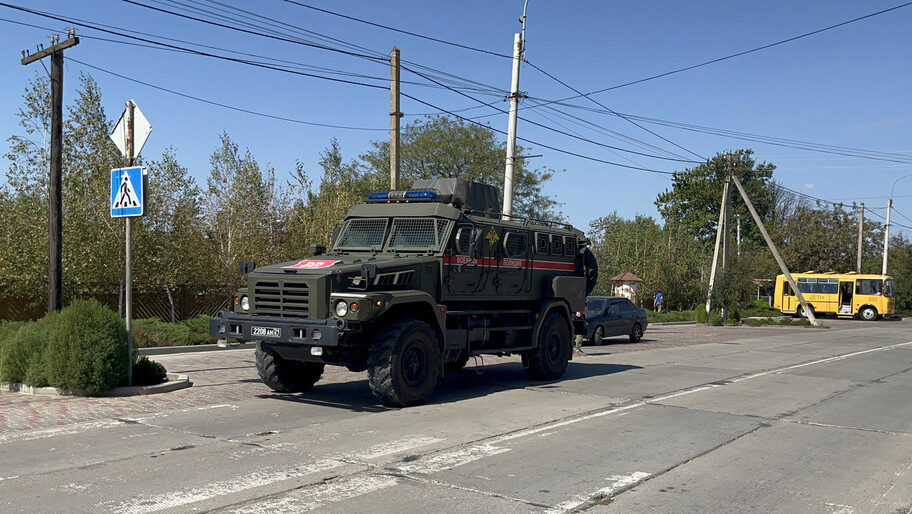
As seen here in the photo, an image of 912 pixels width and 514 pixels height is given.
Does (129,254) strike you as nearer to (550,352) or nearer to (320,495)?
(320,495)

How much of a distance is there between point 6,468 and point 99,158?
17.3 meters

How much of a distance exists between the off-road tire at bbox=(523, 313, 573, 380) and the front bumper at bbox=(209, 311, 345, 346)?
4622 mm

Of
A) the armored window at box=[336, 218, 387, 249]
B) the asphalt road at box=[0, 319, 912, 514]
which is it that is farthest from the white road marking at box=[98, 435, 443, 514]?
the armored window at box=[336, 218, 387, 249]

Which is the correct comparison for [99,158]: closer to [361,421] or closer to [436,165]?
[361,421]

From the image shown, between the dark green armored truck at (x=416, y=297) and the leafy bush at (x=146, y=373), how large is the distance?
1714mm

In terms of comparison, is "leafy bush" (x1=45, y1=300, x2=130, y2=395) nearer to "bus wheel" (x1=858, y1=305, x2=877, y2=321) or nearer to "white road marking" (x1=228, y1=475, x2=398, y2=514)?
"white road marking" (x1=228, y1=475, x2=398, y2=514)

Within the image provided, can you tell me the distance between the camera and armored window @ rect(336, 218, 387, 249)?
11.4 meters

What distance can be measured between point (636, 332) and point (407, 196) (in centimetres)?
1520

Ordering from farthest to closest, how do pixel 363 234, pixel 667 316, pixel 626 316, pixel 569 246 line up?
1. pixel 667 316
2. pixel 626 316
3. pixel 569 246
4. pixel 363 234

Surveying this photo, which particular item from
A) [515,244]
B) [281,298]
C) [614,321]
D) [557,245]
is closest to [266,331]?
[281,298]

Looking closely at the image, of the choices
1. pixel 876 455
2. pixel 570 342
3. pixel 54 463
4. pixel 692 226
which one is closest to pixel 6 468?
pixel 54 463

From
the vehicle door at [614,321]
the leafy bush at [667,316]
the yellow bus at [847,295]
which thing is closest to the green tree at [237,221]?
the vehicle door at [614,321]

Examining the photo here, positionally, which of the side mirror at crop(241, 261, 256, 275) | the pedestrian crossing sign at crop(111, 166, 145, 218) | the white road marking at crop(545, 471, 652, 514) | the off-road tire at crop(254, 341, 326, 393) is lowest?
the white road marking at crop(545, 471, 652, 514)

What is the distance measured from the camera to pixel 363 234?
1160 cm
